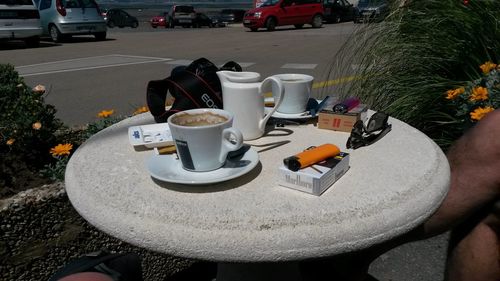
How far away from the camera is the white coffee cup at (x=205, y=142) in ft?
3.22

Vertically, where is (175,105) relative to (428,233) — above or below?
above

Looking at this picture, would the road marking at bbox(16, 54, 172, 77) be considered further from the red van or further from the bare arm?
the red van

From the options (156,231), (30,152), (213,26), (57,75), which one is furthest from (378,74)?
(213,26)

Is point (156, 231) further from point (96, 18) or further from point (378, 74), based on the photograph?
point (96, 18)

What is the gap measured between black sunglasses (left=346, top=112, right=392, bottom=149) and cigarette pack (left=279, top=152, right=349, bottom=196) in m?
0.23

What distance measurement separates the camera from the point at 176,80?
1.36 metres

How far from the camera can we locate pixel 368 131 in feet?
4.29

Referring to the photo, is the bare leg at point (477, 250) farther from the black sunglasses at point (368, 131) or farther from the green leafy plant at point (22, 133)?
the green leafy plant at point (22, 133)

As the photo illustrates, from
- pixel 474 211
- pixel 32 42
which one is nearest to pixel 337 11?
pixel 32 42

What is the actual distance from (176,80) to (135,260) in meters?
0.58

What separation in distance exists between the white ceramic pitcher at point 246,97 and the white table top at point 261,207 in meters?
0.14

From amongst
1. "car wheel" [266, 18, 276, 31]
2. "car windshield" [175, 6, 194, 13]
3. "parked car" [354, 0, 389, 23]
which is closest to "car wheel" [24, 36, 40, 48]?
"car wheel" [266, 18, 276, 31]

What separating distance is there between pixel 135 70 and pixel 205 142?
23.2ft

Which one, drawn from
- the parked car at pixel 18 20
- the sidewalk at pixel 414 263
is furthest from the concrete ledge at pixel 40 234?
the parked car at pixel 18 20
